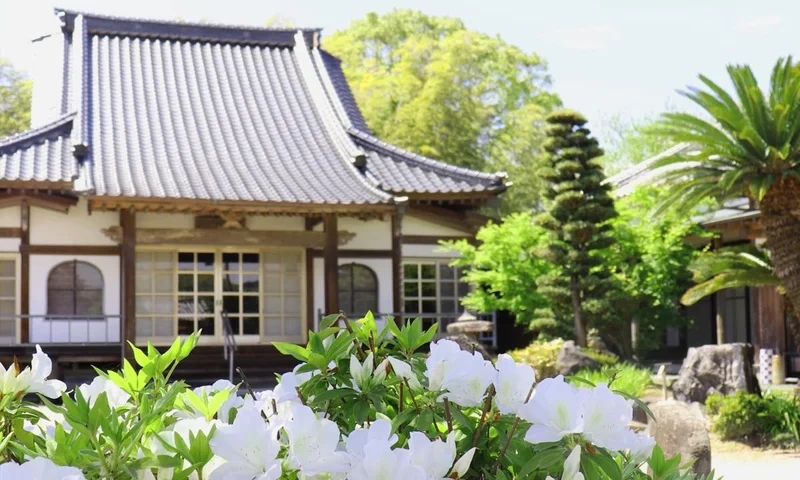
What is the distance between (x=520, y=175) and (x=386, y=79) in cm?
617

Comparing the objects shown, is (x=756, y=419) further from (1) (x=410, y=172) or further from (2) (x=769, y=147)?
(1) (x=410, y=172)

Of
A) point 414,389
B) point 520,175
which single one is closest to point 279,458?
point 414,389

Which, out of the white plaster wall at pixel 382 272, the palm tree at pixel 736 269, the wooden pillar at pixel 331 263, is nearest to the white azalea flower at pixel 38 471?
the palm tree at pixel 736 269

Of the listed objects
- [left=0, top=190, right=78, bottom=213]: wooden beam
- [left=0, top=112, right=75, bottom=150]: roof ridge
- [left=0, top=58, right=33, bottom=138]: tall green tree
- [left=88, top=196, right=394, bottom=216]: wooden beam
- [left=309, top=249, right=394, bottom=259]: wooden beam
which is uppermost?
[left=0, top=58, right=33, bottom=138]: tall green tree

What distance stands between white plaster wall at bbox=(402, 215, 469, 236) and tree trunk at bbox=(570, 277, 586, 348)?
2584 mm

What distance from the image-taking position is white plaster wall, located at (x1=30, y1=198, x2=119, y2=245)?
707 inches

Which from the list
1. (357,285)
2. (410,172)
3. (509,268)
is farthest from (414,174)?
(509,268)

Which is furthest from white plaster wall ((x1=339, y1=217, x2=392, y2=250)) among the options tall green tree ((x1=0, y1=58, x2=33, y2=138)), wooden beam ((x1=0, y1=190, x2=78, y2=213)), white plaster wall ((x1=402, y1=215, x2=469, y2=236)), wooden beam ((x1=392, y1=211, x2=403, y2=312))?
tall green tree ((x1=0, y1=58, x2=33, y2=138))

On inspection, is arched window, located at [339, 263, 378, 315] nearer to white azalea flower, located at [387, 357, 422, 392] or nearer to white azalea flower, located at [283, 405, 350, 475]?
white azalea flower, located at [387, 357, 422, 392]

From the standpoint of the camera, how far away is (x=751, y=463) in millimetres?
11750

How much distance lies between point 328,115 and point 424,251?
3525 millimetres

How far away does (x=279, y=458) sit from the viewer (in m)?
1.78

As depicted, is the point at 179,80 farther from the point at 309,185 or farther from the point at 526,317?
the point at 526,317

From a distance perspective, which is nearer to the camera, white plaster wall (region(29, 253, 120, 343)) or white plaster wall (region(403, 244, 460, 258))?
white plaster wall (region(29, 253, 120, 343))
